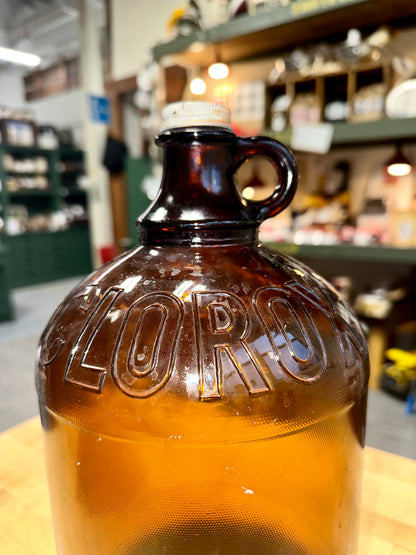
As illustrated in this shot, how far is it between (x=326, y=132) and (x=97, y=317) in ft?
5.39

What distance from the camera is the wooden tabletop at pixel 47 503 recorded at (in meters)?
0.58

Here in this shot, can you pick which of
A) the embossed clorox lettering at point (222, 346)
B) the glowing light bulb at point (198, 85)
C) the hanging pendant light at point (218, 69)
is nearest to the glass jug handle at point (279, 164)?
the embossed clorox lettering at point (222, 346)

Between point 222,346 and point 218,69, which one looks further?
point 218,69

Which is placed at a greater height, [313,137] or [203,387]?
[313,137]

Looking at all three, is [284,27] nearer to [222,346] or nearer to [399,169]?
[399,169]

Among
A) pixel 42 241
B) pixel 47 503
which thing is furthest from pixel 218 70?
pixel 42 241

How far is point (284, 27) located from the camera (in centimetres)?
202

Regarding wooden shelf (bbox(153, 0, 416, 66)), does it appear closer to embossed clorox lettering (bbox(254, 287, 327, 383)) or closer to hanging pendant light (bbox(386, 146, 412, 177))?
hanging pendant light (bbox(386, 146, 412, 177))

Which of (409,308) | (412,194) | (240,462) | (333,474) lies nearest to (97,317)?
(240,462)

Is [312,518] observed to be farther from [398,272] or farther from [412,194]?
[398,272]

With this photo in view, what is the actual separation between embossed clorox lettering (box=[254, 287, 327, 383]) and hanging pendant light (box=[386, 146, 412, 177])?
1.79 meters

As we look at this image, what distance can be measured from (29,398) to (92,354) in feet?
7.17

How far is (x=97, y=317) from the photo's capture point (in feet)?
1.48

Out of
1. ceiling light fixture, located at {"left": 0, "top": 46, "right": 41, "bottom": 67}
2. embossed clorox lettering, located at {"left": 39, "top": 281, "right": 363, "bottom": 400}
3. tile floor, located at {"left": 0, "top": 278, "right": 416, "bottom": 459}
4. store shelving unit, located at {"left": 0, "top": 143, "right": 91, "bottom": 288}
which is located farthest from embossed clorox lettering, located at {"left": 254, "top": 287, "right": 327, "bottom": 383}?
ceiling light fixture, located at {"left": 0, "top": 46, "right": 41, "bottom": 67}
